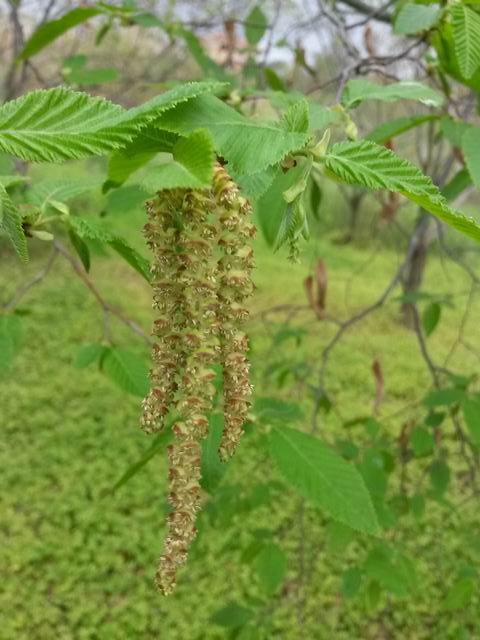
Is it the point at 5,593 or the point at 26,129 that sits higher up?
the point at 26,129

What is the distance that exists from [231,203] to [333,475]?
1.97ft

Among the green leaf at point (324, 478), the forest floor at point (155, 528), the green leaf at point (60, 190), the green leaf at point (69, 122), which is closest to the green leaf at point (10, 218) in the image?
the green leaf at point (69, 122)

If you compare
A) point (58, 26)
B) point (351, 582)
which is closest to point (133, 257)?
point (58, 26)

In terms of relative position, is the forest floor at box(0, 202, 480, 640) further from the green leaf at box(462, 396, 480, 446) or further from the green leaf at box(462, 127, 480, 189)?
the green leaf at box(462, 127, 480, 189)

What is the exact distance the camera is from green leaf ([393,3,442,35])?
90cm

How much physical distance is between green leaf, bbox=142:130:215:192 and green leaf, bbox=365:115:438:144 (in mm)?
682

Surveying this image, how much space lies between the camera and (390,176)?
46 cm

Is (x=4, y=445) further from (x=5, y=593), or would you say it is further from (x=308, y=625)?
(x=308, y=625)

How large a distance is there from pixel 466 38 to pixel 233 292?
23.8 inches

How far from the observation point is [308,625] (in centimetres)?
274

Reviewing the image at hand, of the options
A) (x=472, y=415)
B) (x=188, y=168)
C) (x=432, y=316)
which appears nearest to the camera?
(x=188, y=168)

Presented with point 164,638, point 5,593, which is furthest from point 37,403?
point 164,638

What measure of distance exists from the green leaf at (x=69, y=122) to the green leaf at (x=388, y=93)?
47cm

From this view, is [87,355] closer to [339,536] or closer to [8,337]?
[8,337]
